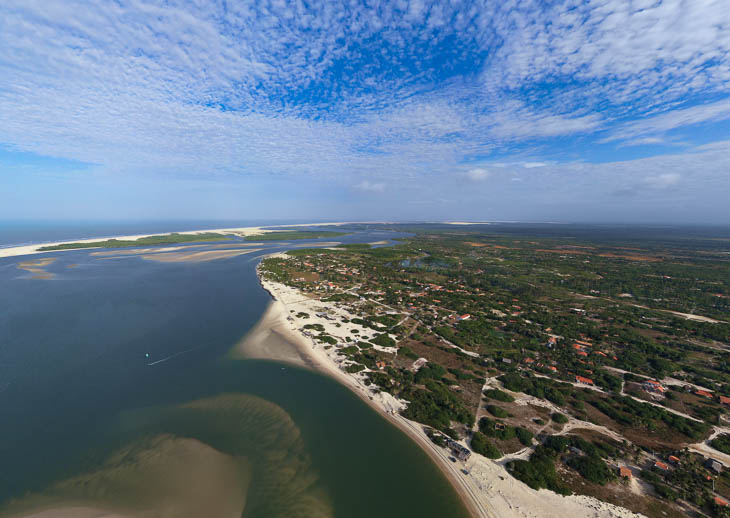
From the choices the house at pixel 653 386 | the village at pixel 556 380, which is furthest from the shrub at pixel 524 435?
the house at pixel 653 386

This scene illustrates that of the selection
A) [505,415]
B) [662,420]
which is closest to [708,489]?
Answer: [662,420]

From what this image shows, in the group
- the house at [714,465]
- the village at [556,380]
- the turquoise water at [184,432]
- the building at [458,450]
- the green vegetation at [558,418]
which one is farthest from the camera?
the green vegetation at [558,418]

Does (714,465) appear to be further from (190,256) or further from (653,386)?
(190,256)

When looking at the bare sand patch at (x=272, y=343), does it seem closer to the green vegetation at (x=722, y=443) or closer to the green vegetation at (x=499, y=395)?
the green vegetation at (x=499, y=395)

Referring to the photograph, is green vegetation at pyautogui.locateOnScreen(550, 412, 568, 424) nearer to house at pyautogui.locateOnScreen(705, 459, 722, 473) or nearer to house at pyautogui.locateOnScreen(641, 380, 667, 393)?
house at pyautogui.locateOnScreen(705, 459, 722, 473)

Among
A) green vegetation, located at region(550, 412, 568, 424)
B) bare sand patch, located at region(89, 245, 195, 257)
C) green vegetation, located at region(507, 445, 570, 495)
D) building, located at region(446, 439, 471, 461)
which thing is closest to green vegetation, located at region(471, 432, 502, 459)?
building, located at region(446, 439, 471, 461)

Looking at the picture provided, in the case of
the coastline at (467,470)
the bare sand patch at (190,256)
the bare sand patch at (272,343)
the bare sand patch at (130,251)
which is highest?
the bare sand patch at (130,251)
